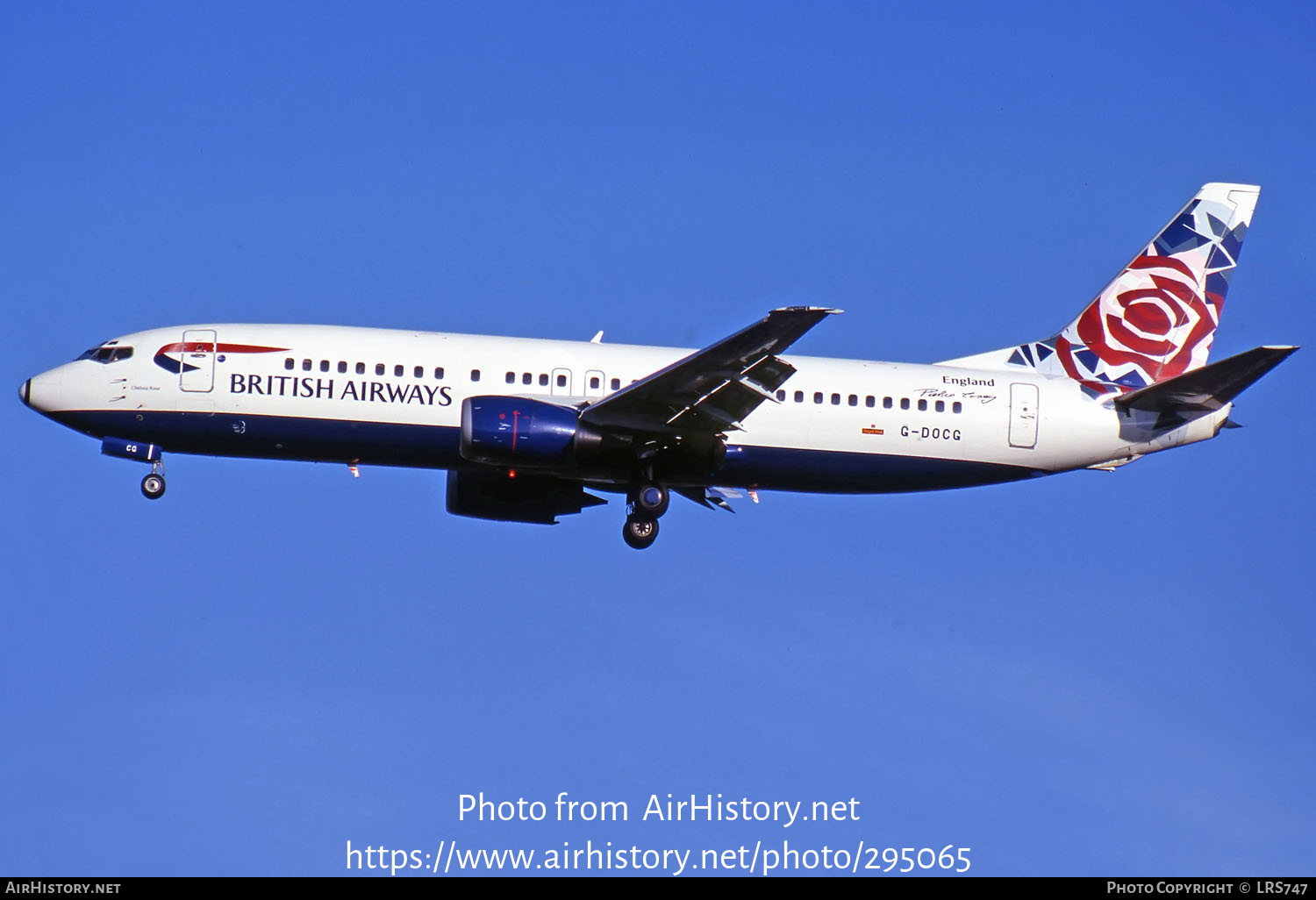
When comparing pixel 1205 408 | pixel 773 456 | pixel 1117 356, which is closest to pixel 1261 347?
pixel 1205 408

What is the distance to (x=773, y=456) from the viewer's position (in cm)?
4691

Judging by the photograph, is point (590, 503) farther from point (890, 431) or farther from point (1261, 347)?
point (1261, 347)

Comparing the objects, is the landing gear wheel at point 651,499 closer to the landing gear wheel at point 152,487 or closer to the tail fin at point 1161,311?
the tail fin at point 1161,311

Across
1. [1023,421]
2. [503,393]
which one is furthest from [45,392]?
[1023,421]

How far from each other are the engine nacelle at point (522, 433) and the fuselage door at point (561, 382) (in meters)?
1.40

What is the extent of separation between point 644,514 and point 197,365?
11.1m

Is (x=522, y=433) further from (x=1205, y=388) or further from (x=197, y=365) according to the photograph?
(x=1205, y=388)

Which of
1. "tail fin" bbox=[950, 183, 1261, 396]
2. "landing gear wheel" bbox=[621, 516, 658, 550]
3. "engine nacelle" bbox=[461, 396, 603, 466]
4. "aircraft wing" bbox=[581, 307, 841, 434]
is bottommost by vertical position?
"landing gear wheel" bbox=[621, 516, 658, 550]

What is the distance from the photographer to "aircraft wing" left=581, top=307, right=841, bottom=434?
1692 inches

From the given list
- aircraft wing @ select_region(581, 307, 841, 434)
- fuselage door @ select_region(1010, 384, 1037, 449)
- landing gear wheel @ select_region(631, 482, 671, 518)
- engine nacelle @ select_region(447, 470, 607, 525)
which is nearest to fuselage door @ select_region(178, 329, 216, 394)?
engine nacelle @ select_region(447, 470, 607, 525)

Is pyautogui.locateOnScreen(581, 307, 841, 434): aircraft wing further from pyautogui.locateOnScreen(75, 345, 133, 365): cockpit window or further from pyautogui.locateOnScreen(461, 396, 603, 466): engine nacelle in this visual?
pyautogui.locateOnScreen(75, 345, 133, 365): cockpit window

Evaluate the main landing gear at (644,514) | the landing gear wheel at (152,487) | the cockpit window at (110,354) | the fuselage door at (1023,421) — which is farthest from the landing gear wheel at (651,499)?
the cockpit window at (110,354)

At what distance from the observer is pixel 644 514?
4728cm

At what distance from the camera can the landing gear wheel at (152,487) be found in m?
46.8
